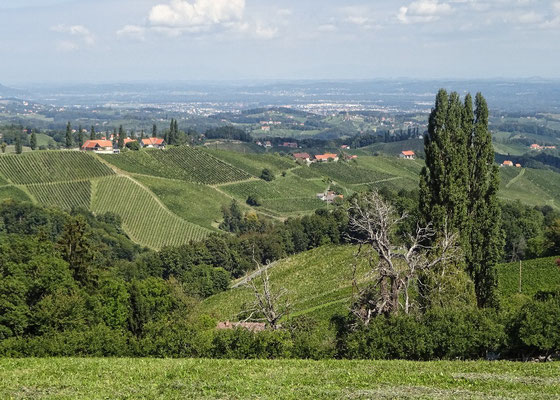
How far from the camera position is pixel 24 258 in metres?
47.3

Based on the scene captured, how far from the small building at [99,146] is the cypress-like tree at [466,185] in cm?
13881

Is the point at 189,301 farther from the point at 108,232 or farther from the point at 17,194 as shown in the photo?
the point at 17,194

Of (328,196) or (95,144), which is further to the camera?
(95,144)

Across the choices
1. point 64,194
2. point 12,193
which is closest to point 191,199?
point 64,194

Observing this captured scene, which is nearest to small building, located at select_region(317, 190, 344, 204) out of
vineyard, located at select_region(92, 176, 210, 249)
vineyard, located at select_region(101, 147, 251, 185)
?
vineyard, located at select_region(101, 147, 251, 185)

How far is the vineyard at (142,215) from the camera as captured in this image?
119 metres

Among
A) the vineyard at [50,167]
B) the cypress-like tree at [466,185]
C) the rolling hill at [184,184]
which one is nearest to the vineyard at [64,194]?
the rolling hill at [184,184]

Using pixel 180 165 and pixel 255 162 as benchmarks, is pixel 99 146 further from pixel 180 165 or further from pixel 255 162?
pixel 255 162

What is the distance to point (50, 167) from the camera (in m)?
141

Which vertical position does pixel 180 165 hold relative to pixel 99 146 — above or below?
below

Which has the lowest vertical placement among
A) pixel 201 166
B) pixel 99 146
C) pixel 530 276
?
pixel 201 166

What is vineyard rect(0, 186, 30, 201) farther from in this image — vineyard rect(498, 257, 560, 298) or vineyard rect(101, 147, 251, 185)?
vineyard rect(498, 257, 560, 298)

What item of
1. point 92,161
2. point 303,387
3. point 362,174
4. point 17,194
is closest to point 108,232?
point 17,194

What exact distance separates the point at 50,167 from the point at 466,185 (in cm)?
12340
